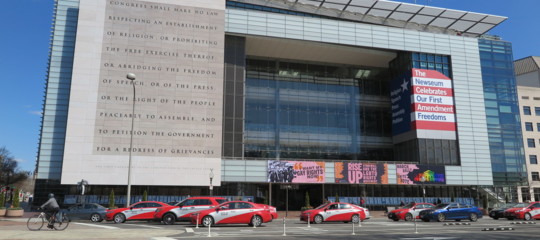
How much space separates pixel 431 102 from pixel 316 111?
14206 millimetres

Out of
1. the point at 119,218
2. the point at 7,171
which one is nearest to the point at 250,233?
the point at 119,218

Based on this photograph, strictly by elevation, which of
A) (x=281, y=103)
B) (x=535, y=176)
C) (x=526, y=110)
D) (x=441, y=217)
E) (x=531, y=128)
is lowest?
(x=441, y=217)

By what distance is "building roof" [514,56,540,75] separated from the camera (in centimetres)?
9344

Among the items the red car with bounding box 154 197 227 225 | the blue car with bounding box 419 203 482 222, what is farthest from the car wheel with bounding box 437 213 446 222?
the red car with bounding box 154 197 227 225

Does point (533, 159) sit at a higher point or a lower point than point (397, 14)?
lower

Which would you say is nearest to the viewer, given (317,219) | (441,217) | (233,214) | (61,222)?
(61,222)

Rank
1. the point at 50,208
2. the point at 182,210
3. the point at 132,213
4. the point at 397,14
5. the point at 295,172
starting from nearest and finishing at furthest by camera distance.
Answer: the point at 50,208 < the point at 182,210 < the point at 132,213 < the point at 295,172 < the point at 397,14

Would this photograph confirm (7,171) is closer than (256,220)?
No

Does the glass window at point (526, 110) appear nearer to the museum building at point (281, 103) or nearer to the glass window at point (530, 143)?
the glass window at point (530, 143)

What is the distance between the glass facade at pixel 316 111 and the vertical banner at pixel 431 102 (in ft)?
26.7

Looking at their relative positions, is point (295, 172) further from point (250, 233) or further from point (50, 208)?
point (50, 208)

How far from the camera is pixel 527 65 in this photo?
95.5 m

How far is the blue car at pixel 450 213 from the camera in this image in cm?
2828

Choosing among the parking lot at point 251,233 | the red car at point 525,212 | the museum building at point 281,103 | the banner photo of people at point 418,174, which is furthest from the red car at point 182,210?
the banner photo of people at point 418,174
